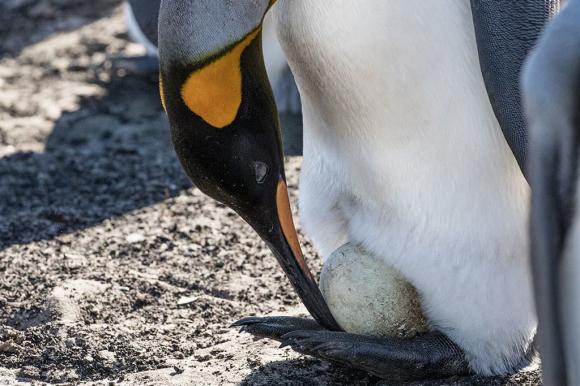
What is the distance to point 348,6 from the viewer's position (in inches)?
110

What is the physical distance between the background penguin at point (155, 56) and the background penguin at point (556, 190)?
1.81m

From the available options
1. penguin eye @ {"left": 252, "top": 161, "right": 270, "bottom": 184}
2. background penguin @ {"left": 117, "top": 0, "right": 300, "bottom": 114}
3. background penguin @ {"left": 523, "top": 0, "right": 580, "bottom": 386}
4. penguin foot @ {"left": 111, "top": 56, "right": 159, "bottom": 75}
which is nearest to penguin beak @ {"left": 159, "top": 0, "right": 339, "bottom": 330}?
penguin eye @ {"left": 252, "top": 161, "right": 270, "bottom": 184}

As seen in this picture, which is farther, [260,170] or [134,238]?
[134,238]

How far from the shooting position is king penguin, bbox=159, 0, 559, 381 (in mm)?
2664

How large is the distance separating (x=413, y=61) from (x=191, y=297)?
1149 millimetres

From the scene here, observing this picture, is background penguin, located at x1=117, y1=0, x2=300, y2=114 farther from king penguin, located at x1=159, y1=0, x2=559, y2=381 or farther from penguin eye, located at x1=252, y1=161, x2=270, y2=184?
penguin eye, located at x1=252, y1=161, x2=270, y2=184

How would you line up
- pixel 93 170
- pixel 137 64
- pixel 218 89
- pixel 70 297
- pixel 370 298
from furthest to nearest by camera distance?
pixel 137 64, pixel 93 170, pixel 70 297, pixel 370 298, pixel 218 89

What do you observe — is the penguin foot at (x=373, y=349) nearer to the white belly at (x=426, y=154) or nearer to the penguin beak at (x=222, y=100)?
the white belly at (x=426, y=154)

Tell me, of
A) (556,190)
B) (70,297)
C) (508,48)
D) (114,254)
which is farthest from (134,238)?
(556,190)

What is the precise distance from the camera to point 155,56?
19.4 ft

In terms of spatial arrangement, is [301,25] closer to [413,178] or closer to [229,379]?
[413,178]

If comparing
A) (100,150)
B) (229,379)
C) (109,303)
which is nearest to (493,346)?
(229,379)

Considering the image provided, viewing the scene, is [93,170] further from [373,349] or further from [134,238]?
[373,349]

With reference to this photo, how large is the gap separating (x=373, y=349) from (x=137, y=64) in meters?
3.37
